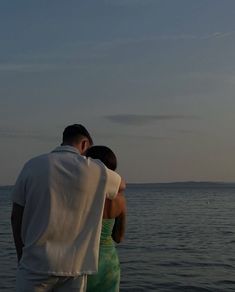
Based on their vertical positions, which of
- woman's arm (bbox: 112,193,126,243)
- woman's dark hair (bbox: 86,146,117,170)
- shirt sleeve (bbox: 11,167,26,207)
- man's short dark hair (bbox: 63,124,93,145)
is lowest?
woman's arm (bbox: 112,193,126,243)

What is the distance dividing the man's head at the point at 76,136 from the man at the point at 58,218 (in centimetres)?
6

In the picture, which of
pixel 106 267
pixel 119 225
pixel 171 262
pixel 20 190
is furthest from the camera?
pixel 171 262

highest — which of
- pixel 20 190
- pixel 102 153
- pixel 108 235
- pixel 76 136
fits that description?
pixel 76 136

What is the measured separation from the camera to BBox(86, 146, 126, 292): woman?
14.8 feet

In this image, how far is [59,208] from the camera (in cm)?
394

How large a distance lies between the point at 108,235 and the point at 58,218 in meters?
0.75

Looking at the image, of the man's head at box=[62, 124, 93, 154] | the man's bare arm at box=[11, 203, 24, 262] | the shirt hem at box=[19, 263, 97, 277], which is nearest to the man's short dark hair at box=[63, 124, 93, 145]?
the man's head at box=[62, 124, 93, 154]

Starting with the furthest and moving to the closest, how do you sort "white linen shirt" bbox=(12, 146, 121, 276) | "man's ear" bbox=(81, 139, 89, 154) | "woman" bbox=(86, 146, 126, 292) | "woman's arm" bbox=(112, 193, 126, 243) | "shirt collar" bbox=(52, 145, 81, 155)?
"woman's arm" bbox=(112, 193, 126, 243)
"woman" bbox=(86, 146, 126, 292)
"man's ear" bbox=(81, 139, 89, 154)
"shirt collar" bbox=(52, 145, 81, 155)
"white linen shirt" bbox=(12, 146, 121, 276)

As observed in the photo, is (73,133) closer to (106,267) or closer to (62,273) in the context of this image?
(62,273)

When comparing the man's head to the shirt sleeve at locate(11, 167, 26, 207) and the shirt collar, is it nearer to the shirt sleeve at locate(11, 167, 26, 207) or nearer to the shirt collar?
the shirt collar

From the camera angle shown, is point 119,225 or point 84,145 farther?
point 119,225

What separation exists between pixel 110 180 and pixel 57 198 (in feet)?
1.44

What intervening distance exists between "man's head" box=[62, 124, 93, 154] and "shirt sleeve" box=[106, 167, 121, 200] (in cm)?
27

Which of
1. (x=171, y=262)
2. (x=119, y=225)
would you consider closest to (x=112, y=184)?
(x=119, y=225)
